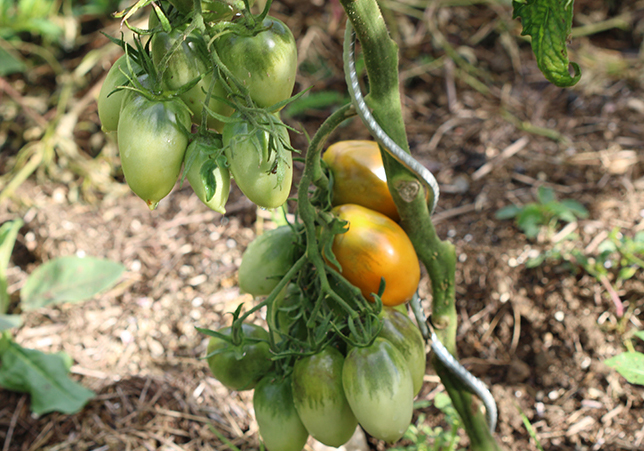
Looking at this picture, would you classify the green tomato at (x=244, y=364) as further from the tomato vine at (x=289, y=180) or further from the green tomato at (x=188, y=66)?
the green tomato at (x=188, y=66)

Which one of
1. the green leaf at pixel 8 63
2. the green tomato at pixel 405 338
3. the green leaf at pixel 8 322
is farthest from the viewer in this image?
the green leaf at pixel 8 63

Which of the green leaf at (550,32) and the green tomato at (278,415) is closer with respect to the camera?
the green leaf at (550,32)

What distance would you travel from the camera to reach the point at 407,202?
34.5 inches

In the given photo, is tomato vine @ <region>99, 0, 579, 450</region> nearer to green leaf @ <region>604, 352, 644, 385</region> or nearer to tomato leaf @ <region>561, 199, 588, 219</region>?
green leaf @ <region>604, 352, 644, 385</region>

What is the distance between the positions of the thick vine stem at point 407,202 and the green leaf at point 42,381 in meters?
0.98

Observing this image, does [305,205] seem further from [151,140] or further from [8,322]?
[8,322]

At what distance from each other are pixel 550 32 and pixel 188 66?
1.50ft

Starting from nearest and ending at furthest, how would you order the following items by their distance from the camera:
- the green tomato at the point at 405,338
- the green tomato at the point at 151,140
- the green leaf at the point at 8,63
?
1. the green tomato at the point at 151,140
2. the green tomato at the point at 405,338
3. the green leaf at the point at 8,63

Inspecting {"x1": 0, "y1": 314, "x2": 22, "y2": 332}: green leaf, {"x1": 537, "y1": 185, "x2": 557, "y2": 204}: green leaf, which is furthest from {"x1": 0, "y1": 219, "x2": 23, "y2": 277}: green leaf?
{"x1": 537, "y1": 185, "x2": 557, "y2": 204}: green leaf

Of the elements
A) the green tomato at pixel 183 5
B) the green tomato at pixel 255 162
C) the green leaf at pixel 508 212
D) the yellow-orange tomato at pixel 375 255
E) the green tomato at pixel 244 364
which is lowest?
the green leaf at pixel 508 212

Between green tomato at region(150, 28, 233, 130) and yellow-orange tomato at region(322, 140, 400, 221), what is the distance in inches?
13.3

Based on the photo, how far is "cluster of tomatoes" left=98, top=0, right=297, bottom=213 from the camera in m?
0.59

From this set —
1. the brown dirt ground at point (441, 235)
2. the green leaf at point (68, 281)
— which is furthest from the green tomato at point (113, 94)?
the green leaf at point (68, 281)

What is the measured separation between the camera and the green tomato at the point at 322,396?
2.57 ft
